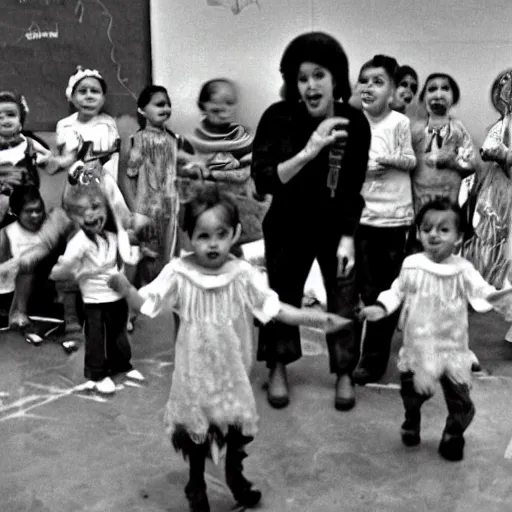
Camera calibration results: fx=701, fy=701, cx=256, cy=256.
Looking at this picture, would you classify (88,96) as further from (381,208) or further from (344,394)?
(344,394)

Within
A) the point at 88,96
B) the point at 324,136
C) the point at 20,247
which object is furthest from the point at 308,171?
the point at 20,247

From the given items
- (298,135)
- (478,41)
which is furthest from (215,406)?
(478,41)

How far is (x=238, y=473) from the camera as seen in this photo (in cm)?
251

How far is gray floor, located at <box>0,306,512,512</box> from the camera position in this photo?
259 centimetres

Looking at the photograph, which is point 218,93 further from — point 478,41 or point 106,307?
point 478,41

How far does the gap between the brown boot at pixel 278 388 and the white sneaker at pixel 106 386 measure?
815mm

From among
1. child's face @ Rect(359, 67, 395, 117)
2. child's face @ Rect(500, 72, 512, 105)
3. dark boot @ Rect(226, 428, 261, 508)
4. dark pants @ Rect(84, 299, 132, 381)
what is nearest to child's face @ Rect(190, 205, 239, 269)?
dark boot @ Rect(226, 428, 261, 508)

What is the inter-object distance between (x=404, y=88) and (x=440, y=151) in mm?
536

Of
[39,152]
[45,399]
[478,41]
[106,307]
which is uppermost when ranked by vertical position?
[478,41]

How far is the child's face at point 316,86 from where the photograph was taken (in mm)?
3236

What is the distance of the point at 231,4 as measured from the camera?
5.19 metres

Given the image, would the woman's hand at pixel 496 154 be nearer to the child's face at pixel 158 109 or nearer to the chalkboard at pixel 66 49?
the child's face at pixel 158 109

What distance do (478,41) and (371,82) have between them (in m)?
1.73

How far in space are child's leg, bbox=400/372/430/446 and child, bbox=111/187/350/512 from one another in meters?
0.68
